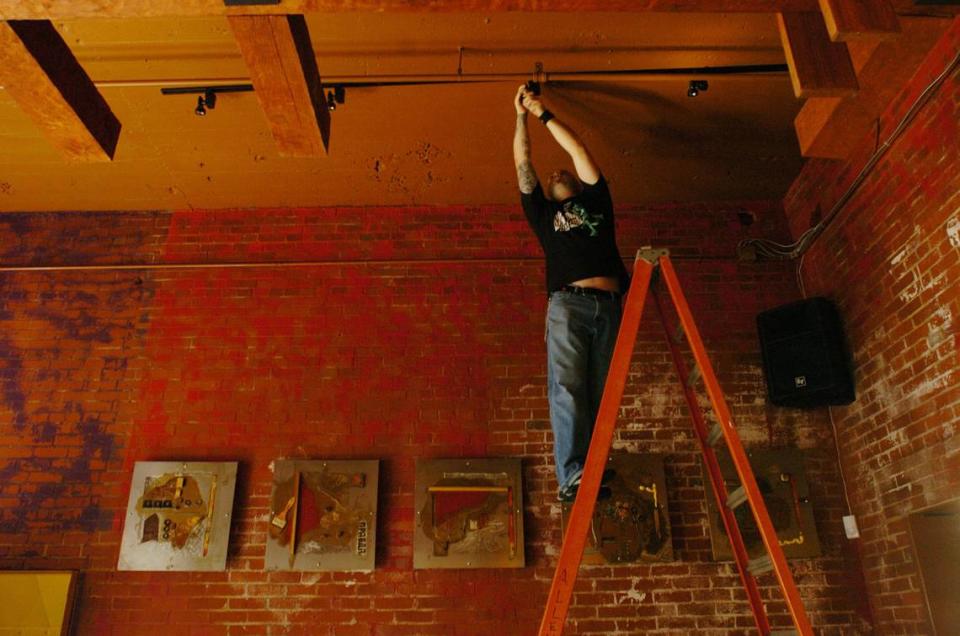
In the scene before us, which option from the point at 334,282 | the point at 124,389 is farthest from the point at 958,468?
the point at 124,389

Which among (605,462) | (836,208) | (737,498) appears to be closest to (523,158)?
(605,462)

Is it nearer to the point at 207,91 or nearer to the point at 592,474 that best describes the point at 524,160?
the point at 592,474

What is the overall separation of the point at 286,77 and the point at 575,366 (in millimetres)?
1582

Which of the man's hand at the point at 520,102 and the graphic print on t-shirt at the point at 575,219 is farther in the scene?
the man's hand at the point at 520,102

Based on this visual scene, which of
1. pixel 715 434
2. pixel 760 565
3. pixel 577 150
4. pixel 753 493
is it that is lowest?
pixel 760 565

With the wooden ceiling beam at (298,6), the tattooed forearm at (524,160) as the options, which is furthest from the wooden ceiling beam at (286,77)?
the tattooed forearm at (524,160)

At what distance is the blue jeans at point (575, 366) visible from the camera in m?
2.86

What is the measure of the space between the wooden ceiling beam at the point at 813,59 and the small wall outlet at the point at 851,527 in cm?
269

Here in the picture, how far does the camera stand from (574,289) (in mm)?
3166

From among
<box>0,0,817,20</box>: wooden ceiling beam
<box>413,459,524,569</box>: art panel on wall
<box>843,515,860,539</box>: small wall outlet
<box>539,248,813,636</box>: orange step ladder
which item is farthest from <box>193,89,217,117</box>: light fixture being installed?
<box>843,515,860,539</box>: small wall outlet

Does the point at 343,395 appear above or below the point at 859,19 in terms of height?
below

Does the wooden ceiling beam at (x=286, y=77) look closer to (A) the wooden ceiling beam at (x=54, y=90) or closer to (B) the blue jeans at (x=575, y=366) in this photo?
(A) the wooden ceiling beam at (x=54, y=90)

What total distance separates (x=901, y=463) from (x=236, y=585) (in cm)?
375

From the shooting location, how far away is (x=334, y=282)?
488 cm
